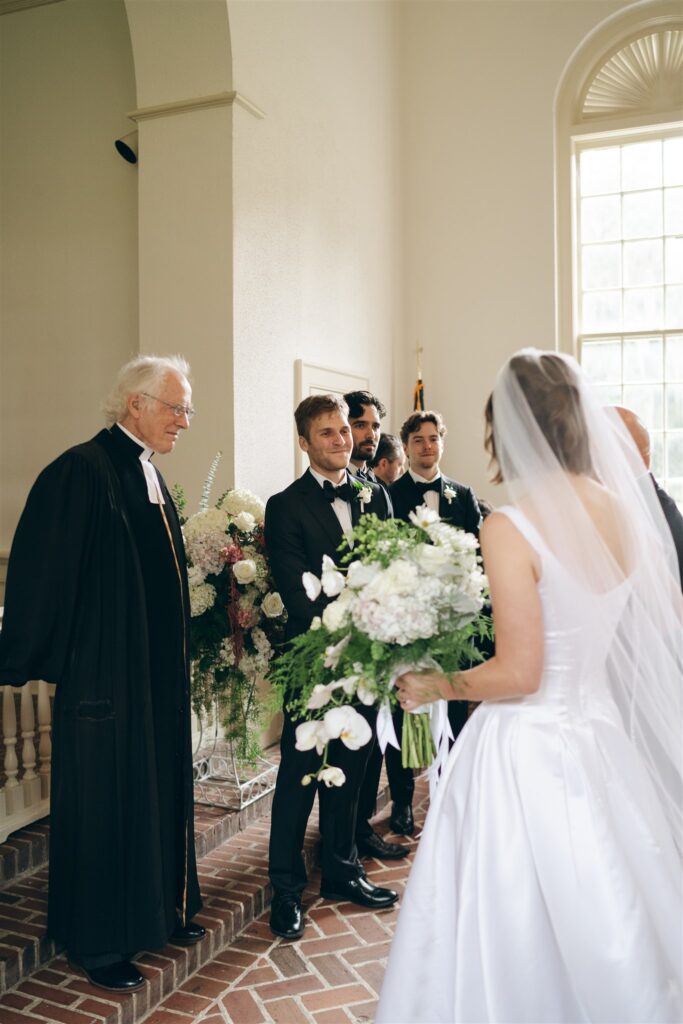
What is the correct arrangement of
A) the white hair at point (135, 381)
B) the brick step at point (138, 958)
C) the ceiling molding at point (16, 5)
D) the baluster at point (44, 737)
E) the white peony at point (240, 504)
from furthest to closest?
the ceiling molding at point (16, 5) < the white peony at point (240, 504) < the baluster at point (44, 737) < the white hair at point (135, 381) < the brick step at point (138, 958)

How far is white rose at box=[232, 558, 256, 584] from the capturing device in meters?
3.89

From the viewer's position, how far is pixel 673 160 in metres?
8.00

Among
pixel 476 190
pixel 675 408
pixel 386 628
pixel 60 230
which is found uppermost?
pixel 476 190

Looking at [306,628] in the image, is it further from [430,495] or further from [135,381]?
[430,495]

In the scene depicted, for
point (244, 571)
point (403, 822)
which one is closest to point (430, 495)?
point (244, 571)

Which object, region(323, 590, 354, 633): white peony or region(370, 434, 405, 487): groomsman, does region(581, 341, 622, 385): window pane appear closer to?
region(370, 434, 405, 487): groomsman

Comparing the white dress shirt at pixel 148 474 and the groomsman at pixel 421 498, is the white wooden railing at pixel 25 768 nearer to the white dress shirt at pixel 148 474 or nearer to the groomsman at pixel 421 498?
the white dress shirt at pixel 148 474

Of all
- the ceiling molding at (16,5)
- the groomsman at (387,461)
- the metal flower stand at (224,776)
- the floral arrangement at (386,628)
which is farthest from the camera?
the ceiling molding at (16,5)

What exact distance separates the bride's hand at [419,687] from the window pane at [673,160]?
7.25m

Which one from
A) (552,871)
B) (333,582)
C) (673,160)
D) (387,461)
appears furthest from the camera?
(673,160)

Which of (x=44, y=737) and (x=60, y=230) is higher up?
(x=60, y=230)

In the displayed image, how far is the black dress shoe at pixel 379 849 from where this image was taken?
4.22 m

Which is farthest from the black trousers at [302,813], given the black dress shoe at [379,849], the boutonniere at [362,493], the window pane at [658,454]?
the window pane at [658,454]

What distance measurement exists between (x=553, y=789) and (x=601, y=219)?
7238mm
